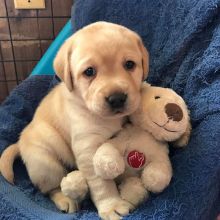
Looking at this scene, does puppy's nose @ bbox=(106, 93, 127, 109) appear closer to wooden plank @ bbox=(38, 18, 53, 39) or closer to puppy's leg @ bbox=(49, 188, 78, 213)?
puppy's leg @ bbox=(49, 188, 78, 213)

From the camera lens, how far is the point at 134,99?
1104 mm

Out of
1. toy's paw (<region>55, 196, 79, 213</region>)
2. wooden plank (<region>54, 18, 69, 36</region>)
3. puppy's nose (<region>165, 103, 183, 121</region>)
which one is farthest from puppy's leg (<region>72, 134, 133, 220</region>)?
wooden plank (<region>54, 18, 69, 36</region>)

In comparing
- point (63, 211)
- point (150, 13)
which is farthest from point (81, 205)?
point (150, 13)

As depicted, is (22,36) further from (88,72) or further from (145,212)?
(145,212)

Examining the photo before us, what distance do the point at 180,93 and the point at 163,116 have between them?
0.30 m

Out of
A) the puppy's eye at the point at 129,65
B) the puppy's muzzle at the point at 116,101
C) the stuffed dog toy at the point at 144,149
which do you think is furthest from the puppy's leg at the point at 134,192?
the puppy's eye at the point at 129,65

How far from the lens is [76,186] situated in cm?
117

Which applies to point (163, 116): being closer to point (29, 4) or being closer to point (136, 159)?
point (136, 159)

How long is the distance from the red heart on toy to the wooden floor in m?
1.23

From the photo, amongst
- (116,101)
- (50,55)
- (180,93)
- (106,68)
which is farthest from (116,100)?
(50,55)

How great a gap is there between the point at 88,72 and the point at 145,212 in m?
0.44

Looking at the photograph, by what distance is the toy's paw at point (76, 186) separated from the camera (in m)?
1.18

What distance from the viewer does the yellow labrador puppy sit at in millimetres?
1108

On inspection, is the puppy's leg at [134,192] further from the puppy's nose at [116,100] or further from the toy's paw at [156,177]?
the puppy's nose at [116,100]
